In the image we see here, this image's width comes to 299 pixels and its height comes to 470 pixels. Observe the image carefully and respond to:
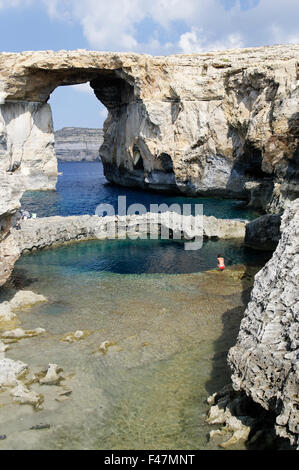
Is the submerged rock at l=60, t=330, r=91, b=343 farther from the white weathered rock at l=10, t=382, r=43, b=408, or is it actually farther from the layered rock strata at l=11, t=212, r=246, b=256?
the layered rock strata at l=11, t=212, r=246, b=256

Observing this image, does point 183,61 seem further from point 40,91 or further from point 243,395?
point 243,395

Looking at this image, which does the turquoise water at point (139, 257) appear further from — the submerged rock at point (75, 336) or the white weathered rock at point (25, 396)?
the white weathered rock at point (25, 396)

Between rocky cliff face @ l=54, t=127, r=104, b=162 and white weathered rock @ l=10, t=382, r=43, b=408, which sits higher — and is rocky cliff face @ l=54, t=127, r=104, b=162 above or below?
above

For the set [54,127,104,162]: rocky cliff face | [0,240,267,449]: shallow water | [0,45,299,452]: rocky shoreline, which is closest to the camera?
[0,240,267,449]: shallow water

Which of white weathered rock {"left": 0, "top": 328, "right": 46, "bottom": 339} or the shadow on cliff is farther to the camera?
white weathered rock {"left": 0, "top": 328, "right": 46, "bottom": 339}

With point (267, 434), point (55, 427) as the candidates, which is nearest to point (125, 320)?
point (55, 427)

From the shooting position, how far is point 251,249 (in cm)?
2928

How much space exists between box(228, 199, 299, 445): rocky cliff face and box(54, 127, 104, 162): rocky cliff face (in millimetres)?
185403

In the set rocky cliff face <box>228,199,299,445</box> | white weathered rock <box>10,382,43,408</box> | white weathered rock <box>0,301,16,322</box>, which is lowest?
white weathered rock <box>10,382,43,408</box>

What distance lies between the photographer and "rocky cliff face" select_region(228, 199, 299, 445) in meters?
8.62

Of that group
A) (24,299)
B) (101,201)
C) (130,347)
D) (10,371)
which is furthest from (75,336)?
(101,201)

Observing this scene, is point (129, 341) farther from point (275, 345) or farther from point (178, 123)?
point (178, 123)

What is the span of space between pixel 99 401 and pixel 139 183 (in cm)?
5227

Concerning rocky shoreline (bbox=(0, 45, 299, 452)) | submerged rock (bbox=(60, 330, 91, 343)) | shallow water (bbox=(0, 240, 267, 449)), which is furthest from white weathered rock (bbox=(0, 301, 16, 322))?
rocky shoreline (bbox=(0, 45, 299, 452))
